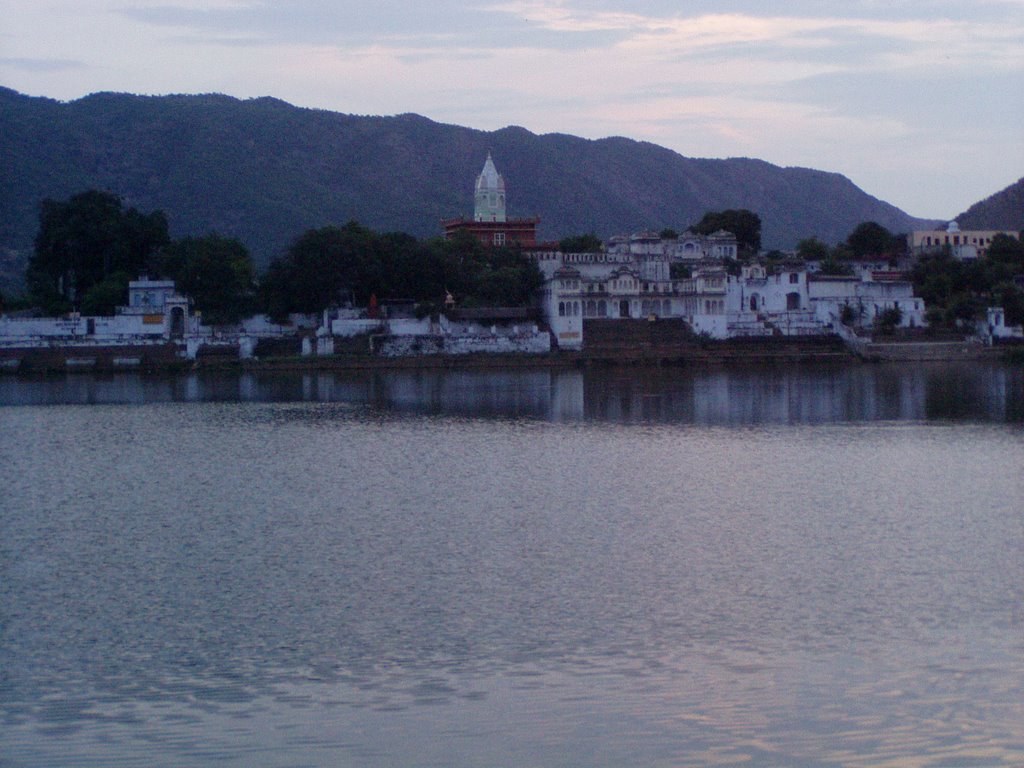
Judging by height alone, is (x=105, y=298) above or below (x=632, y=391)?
above

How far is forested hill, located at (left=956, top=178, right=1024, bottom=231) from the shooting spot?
91.2 metres

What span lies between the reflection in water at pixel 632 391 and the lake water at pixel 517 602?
463cm

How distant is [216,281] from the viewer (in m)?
47.6

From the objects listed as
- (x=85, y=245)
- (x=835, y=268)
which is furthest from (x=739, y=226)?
(x=85, y=245)

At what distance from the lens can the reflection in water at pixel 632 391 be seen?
26734mm

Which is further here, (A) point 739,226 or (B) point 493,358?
(A) point 739,226

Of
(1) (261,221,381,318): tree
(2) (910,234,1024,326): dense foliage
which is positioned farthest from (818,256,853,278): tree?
(1) (261,221,381,318): tree

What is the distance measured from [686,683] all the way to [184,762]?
306 centimetres

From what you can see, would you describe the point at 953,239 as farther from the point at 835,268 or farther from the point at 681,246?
the point at 681,246

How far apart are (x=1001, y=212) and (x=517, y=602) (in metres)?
91.6

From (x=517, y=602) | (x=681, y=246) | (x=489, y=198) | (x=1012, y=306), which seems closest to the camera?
(x=517, y=602)

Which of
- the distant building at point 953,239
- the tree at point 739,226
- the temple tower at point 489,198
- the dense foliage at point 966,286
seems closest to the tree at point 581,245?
the temple tower at point 489,198

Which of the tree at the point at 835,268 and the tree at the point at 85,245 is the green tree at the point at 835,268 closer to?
the tree at the point at 835,268

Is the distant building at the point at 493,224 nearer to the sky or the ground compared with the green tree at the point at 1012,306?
nearer to the sky
